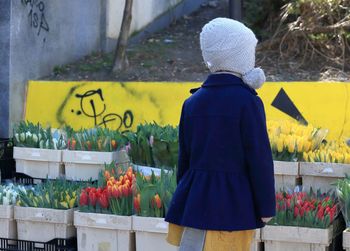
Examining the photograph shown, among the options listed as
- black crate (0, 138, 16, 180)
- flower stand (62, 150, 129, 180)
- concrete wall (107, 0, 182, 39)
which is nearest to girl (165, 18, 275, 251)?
flower stand (62, 150, 129, 180)

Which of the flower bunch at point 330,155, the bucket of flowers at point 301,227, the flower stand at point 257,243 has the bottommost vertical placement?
the flower stand at point 257,243

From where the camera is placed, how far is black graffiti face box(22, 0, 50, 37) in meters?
9.19

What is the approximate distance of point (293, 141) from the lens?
510 cm

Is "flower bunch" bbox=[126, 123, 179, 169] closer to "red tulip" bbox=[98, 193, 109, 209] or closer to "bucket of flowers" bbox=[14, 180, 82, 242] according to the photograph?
"bucket of flowers" bbox=[14, 180, 82, 242]

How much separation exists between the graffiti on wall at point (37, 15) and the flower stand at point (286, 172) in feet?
16.6

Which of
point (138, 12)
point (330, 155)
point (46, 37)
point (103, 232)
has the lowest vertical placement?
point (103, 232)

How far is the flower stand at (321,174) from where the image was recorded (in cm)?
488

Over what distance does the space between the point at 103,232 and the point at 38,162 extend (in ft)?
5.42

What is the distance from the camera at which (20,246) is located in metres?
4.68

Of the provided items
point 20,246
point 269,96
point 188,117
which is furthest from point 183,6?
point 188,117

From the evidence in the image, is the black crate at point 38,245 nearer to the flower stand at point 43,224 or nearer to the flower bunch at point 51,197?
the flower stand at point 43,224

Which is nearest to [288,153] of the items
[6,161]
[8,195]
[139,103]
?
[8,195]

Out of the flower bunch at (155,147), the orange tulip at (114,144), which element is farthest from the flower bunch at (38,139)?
the flower bunch at (155,147)

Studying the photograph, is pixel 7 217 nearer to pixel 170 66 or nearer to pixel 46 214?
pixel 46 214
